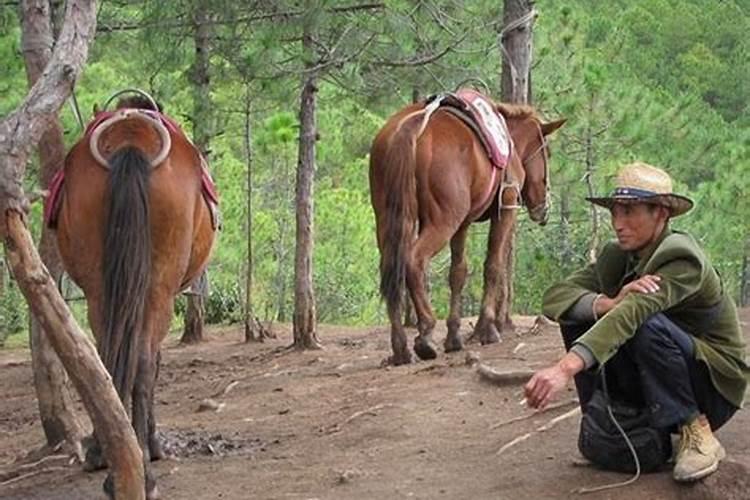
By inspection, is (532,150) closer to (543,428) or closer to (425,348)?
(425,348)

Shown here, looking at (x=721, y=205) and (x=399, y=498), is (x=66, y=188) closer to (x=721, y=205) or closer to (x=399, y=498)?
(x=399, y=498)

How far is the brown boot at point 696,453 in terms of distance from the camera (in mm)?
4520

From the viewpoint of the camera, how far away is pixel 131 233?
17.1 feet

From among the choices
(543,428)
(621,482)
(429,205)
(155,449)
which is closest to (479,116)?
(429,205)

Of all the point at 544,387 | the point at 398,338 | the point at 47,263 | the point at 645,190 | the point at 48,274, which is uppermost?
the point at 645,190

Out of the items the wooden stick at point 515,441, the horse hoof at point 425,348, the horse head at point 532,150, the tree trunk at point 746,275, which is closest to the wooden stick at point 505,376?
the wooden stick at point 515,441

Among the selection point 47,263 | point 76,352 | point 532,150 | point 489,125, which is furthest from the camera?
point 532,150

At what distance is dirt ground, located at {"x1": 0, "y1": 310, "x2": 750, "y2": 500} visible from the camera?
5.16 meters

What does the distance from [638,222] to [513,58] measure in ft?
21.4

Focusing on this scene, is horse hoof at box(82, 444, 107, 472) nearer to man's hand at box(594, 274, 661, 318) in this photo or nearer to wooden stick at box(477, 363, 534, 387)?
wooden stick at box(477, 363, 534, 387)

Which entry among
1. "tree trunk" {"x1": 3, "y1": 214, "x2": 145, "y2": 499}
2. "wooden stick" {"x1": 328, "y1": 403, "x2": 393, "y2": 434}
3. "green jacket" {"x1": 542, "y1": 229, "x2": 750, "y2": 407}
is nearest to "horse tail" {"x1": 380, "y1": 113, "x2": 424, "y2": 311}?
"wooden stick" {"x1": 328, "y1": 403, "x2": 393, "y2": 434}

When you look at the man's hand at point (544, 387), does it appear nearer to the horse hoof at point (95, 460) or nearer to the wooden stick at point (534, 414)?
the wooden stick at point (534, 414)

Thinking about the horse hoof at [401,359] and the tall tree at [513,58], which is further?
the tall tree at [513,58]

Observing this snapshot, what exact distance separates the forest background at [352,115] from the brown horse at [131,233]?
4.18 metres
